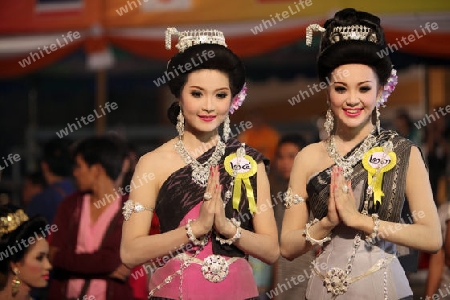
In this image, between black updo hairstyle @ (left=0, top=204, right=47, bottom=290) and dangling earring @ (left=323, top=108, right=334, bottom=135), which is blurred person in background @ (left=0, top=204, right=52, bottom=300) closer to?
black updo hairstyle @ (left=0, top=204, right=47, bottom=290)

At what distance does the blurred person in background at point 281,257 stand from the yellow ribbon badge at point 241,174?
1480 mm

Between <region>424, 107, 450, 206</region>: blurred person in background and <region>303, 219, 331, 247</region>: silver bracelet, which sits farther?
<region>424, 107, 450, 206</region>: blurred person in background

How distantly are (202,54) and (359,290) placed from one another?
130 centimetres

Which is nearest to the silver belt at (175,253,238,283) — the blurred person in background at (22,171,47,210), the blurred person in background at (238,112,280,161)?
the blurred person in background at (22,171,47,210)

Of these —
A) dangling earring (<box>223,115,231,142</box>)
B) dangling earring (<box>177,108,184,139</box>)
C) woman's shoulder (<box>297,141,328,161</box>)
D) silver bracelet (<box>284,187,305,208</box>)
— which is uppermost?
dangling earring (<box>177,108,184,139</box>)

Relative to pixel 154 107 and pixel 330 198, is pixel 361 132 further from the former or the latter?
pixel 154 107

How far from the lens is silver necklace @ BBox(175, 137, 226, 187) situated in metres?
4.87

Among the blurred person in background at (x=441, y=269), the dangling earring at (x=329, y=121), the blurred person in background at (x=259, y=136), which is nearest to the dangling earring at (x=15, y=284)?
the dangling earring at (x=329, y=121)

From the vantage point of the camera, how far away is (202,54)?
4918 mm

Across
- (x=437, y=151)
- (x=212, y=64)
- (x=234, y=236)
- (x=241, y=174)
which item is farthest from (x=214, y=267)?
(x=437, y=151)

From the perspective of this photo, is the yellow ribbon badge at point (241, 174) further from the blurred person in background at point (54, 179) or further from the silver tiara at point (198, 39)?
the blurred person in background at point (54, 179)

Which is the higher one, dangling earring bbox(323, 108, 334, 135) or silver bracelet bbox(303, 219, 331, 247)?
dangling earring bbox(323, 108, 334, 135)

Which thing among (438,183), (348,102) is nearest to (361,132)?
(348,102)

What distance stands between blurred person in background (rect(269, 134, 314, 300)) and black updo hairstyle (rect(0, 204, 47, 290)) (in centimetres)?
157
